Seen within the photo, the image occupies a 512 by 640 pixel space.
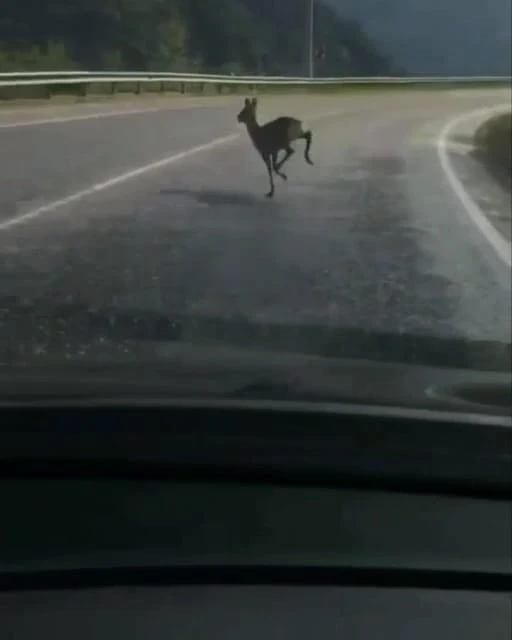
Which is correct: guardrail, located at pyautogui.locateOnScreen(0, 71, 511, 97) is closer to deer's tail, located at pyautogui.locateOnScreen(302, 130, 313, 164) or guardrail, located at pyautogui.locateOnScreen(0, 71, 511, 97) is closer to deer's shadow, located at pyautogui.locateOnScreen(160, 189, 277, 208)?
deer's tail, located at pyautogui.locateOnScreen(302, 130, 313, 164)

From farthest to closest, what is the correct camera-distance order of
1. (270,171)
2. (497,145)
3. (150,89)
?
(497,145) < (270,171) < (150,89)

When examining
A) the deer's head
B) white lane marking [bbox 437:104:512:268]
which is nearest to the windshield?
the deer's head

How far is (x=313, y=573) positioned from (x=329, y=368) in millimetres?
1338

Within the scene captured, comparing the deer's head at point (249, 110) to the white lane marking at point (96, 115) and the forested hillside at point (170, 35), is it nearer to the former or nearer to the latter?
the forested hillside at point (170, 35)

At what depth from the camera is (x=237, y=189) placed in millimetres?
4840

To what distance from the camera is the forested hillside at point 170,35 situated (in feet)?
13.8

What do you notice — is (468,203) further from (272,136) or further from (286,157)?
(272,136)

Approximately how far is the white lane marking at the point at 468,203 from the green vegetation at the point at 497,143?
0.11 meters

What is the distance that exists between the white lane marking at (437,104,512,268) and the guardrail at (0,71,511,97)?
0.45 meters

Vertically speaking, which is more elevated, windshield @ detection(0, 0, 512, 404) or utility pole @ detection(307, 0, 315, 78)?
utility pole @ detection(307, 0, 315, 78)

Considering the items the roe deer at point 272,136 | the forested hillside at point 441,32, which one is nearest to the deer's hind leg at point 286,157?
the roe deer at point 272,136

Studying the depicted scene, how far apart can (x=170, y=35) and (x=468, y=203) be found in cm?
170

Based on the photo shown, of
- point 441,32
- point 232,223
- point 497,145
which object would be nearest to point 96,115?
point 232,223

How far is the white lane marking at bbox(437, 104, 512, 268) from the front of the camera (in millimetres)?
5660
